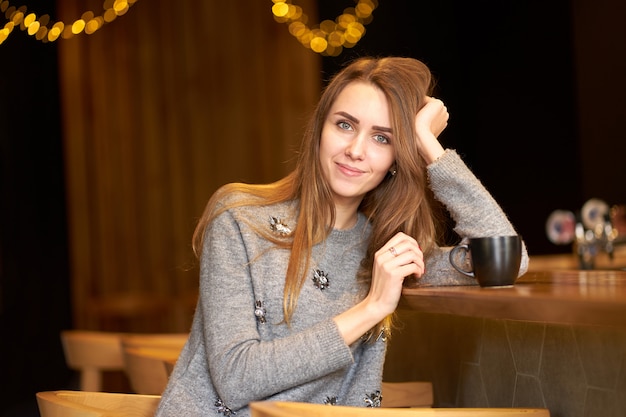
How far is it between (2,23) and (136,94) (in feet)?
8.28

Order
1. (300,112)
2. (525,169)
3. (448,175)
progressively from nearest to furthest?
(448,175), (300,112), (525,169)

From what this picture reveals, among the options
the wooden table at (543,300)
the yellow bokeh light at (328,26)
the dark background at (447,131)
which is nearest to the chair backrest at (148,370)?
the wooden table at (543,300)

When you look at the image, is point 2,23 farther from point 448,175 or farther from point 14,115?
point 14,115

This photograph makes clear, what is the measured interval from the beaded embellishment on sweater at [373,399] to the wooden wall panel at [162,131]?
335 cm

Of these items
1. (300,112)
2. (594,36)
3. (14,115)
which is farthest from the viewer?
(594,36)

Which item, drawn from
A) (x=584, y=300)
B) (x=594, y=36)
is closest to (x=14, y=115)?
(x=584, y=300)

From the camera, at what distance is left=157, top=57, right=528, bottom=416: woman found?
1494 mm

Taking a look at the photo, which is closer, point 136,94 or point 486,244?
point 486,244

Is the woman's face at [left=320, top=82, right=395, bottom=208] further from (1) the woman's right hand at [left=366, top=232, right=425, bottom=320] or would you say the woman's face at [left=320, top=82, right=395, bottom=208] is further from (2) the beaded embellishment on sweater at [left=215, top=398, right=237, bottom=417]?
(2) the beaded embellishment on sweater at [left=215, top=398, right=237, bottom=417]

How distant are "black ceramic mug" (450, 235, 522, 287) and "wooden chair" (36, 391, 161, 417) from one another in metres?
0.63

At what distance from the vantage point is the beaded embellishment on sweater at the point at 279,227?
67.1 inches

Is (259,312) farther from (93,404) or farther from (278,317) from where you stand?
(93,404)

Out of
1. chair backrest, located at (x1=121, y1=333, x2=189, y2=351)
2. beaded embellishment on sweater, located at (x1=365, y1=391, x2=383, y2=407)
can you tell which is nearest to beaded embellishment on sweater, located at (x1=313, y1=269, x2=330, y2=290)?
beaded embellishment on sweater, located at (x1=365, y1=391, x2=383, y2=407)

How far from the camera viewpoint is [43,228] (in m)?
4.67
